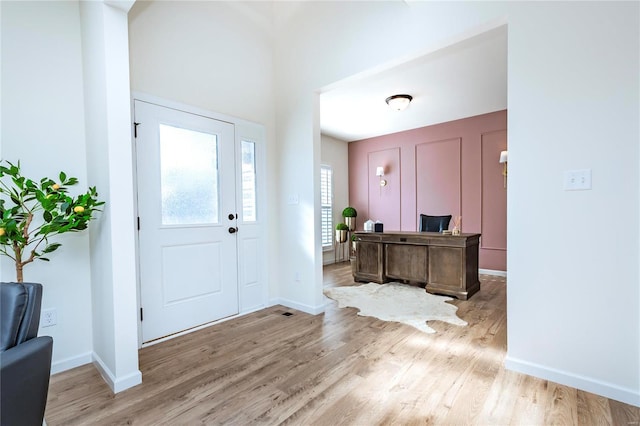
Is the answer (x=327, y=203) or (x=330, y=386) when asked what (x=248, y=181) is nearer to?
(x=330, y=386)

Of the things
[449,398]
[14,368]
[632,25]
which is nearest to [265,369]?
[449,398]

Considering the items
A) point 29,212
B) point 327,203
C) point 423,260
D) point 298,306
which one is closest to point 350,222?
point 327,203

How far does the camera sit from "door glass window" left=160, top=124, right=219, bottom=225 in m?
2.72

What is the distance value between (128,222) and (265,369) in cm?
136

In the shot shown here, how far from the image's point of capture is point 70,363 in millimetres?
2199

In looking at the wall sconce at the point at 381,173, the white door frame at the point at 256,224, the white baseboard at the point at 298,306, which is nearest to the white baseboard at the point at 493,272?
the wall sconce at the point at 381,173

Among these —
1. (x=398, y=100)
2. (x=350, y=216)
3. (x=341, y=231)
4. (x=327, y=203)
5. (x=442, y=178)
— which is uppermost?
(x=398, y=100)

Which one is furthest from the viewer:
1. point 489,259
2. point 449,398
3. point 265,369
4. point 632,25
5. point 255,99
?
point 489,259

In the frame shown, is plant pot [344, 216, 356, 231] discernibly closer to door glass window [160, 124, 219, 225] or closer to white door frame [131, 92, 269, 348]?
white door frame [131, 92, 269, 348]

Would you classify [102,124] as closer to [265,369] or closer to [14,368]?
[14,368]

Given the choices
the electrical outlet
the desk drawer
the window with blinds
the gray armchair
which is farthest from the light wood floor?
the window with blinds

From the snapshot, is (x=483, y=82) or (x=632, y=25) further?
(x=483, y=82)

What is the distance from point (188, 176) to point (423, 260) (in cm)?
312

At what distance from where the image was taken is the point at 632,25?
1661 millimetres
